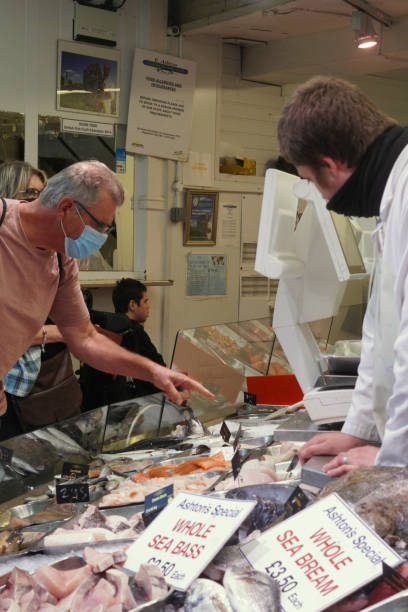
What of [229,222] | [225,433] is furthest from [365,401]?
[229,222]

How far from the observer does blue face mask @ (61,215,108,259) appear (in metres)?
2.74

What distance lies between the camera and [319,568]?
4.16 ft

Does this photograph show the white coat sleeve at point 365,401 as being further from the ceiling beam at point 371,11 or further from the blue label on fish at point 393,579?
the ceiling beam at point 371,11

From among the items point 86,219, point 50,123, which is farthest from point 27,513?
point 50,123

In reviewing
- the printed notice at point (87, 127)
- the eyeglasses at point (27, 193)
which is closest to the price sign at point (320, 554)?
the eyeglasses at point (27, 193)

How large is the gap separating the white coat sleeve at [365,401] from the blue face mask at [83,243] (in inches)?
45.6

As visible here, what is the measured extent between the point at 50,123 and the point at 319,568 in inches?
232

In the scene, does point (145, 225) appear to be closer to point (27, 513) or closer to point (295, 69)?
point (295, 69)

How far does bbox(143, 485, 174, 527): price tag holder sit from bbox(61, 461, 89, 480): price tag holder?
0.85m

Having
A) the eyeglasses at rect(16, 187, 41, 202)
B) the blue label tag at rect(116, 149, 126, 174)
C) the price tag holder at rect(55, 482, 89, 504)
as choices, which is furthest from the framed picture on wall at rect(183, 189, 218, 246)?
the price tag holder at rect(55, 482, 89, 504)

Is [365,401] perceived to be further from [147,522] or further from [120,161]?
[120,161]

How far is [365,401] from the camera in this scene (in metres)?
2.09

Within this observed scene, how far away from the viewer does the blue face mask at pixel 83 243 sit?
274 centimetres

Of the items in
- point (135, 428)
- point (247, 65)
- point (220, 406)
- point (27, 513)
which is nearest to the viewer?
point (27, 513)
